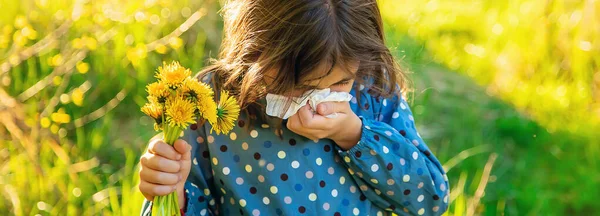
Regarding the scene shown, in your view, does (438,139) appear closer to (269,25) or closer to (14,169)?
(14,169)

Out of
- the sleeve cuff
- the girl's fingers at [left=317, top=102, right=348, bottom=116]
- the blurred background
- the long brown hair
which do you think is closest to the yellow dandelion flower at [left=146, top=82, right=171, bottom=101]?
the long brown hair

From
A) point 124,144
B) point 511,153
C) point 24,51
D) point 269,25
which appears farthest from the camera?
point 511,153

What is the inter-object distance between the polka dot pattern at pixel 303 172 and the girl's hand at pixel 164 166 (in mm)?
202

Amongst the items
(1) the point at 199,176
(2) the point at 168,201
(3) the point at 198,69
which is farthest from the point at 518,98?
(2) the point at 168,201

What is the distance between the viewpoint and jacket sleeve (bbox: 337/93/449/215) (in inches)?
60.7

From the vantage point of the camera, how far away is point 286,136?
62.0 inches

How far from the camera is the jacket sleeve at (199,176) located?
5.23 feet

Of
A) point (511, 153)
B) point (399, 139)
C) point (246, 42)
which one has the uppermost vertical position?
point (246, 42)

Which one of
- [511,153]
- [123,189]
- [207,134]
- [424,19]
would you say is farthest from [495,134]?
[207,134]

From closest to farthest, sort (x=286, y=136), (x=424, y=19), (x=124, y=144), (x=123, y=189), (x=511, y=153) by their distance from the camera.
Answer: (x=286, y=136) → (x=123, y=189) → (x=124, y=144) → (x=511, y=153) → (x=424, y=19)

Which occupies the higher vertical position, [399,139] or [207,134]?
[207,134]

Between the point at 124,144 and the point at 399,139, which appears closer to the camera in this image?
the point at 399,139

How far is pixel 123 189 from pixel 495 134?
1594mm

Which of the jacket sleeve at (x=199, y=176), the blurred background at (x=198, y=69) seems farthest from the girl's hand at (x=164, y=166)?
the blurred background at (x=198, y=69)
